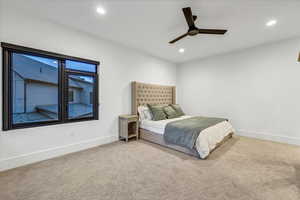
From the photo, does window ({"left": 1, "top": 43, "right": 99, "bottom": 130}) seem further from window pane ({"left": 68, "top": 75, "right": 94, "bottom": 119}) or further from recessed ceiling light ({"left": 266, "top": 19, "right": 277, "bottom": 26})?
recessed ceiling light ({"left": 266, "top": 19, "right": 277, "bottom": 26})

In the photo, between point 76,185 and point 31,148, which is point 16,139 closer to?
point 31,148

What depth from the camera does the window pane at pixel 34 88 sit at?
2.29m

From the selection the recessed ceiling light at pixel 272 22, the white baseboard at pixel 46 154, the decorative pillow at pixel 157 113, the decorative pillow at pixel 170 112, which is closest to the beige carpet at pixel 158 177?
the white baseboard at pixel 46 154

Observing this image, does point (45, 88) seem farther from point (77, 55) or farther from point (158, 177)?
point (158, 177)

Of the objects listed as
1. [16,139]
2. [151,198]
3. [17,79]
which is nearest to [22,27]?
[17,79]

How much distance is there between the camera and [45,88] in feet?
8.52

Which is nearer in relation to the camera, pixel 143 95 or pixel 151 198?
pixel 151 198

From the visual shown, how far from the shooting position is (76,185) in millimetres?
1809

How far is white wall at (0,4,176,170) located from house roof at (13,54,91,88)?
0.28 meters

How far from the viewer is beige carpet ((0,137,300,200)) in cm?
164

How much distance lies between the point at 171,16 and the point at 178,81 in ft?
11.3

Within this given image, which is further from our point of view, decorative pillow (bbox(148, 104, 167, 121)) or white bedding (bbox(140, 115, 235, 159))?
decorative pillow (bbox(148, 104, 167, 121))

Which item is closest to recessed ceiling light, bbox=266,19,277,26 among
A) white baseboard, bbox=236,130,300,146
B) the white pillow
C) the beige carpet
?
the beige carpet

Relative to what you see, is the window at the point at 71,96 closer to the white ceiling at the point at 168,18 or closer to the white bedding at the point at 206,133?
the white ceiling at the point at 168,18
